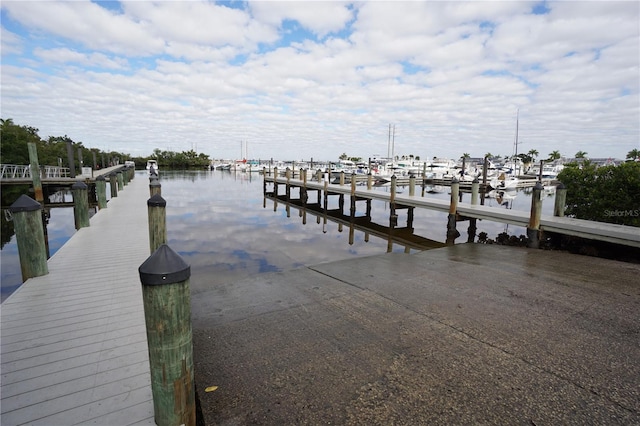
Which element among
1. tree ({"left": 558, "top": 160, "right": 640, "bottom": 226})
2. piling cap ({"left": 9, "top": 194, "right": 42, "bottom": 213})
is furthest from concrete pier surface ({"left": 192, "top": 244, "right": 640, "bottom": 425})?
tree ({"left": 558, "top": 160, "right": 640, "bottom": 226})

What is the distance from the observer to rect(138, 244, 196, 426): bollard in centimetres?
215

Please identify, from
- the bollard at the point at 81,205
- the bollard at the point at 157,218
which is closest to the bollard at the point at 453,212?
the bollard at the point at 157,218

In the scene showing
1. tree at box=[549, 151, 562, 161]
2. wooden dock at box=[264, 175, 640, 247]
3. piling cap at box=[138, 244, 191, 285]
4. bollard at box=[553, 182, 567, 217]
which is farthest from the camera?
tree at box=[549, 151, 562, 161]

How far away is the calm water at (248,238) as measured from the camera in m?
9.57

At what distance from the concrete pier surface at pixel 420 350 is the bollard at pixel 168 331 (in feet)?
1.51

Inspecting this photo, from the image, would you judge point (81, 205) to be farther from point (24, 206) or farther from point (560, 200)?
point (560, 200)

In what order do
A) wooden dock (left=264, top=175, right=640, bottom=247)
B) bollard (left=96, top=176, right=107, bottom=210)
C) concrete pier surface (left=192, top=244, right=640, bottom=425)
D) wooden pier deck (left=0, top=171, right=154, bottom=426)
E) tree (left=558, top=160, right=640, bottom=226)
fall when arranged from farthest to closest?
bollard (left=96, top=176, right=107, bottom=210) < tree (left=558, top=160, right=640, bottom=226) < wooden dock (left=264, top=175, right=640, bottom=247) < concrete pier surface (left=192, top=244, right=640, bottom=425) < wooden pier deck (left=0, top=171, right=154, bottom=426)

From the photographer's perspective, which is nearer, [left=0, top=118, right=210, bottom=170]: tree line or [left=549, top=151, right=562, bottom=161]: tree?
[left=0, top=118, right=210, bottom=170]: tree line

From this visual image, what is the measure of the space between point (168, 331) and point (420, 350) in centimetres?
258

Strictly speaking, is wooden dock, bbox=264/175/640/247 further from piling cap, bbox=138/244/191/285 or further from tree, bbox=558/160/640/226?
piling cap, bbox=138/244/191/285

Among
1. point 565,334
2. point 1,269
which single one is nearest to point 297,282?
point 565,334

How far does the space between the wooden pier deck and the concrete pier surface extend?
0.61 meters

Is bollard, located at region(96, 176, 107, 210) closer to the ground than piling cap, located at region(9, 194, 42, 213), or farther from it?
closer to the ground

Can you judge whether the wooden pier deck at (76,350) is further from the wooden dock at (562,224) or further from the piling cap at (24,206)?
the wooden dock at (562,224)
